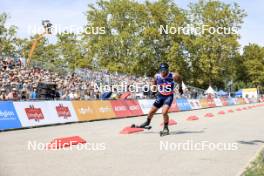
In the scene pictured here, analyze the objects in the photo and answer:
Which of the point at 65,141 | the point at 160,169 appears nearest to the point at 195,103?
the point at 65,141

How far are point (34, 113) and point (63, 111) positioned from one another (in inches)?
95.6

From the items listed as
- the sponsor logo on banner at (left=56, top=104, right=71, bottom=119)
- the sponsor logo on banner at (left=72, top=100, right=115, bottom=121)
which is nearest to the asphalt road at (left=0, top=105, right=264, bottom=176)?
the sponsor logo on banner at (left=56, top=104, right=71, bottom=119)

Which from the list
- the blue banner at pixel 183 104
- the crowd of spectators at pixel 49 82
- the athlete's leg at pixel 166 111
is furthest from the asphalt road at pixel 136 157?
the blue banner at pixel 183 104

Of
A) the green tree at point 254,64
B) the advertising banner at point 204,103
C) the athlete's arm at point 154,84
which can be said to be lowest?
the advertising banner at point 204,103

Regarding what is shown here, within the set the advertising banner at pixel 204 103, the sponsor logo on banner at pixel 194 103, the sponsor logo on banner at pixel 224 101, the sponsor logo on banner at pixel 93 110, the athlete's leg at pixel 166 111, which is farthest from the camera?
the sponsor logo on banner at pixel 224 101

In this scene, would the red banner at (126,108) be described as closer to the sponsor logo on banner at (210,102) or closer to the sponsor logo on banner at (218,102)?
the sponsor logo on banner at (210,102)

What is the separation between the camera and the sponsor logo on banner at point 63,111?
70.8 feet

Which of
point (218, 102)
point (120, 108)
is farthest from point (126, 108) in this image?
point (218, 102)

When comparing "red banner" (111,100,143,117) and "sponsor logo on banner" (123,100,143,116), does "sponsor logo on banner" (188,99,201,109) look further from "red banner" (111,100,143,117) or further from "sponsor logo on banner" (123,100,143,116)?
"red banner" (111,100,143,117)

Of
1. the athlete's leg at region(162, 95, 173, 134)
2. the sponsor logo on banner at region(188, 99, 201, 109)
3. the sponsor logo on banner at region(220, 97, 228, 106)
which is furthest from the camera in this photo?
the sponsor logo on banner at region(220, 97, 228, 106)

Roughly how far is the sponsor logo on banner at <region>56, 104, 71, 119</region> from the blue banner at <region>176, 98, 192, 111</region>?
56.5 feet

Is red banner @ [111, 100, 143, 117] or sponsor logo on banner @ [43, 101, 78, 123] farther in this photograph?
red banner @ [111, 100, 143, 117]

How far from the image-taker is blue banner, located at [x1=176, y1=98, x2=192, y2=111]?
38653 mm

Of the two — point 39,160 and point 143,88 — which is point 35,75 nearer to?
point 143,88
